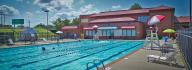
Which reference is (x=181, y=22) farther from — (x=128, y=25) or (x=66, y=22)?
(x=66, y=22)

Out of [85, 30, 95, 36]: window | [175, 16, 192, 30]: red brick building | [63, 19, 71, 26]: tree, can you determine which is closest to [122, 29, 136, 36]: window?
[85, 30, 95, 36]: window

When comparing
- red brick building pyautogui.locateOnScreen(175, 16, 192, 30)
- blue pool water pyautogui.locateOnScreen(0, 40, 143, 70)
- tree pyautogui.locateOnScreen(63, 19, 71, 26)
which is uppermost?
A: tree pyautogui.locateOnScreen(63, 19, 71, 26)

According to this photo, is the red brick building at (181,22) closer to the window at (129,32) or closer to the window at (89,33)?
the window at (129,32)

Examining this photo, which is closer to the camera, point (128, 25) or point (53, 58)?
point (53, 58)

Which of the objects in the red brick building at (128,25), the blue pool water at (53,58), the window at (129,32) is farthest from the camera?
the window at (129,32)

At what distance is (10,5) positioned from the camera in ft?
153

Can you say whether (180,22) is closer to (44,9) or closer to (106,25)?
(106,25)

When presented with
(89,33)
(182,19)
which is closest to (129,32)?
(89,33)

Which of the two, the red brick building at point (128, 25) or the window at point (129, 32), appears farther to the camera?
the window at point (129, 32)

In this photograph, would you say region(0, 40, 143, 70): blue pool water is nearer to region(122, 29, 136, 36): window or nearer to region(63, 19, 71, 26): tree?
region(122, 29, 136, 36): window

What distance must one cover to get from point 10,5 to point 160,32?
36440mm

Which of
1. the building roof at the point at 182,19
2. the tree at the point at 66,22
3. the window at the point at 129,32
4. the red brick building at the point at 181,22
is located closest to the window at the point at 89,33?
the window at the point at 129,32

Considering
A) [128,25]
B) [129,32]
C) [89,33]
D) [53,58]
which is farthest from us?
[89,33]

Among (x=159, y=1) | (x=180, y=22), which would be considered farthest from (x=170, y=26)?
(x=159, y=1)
